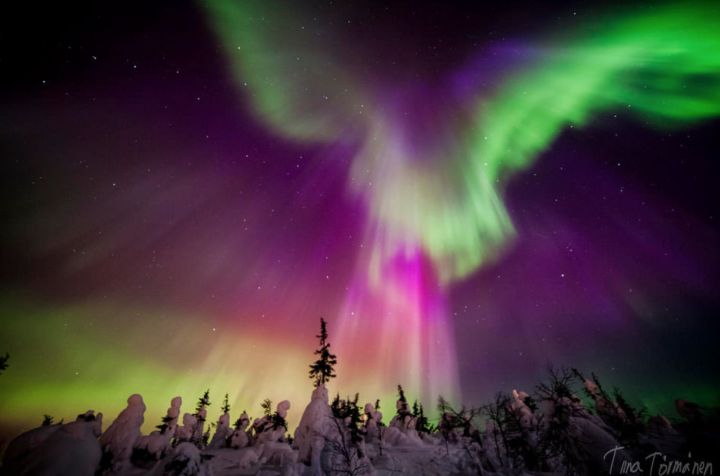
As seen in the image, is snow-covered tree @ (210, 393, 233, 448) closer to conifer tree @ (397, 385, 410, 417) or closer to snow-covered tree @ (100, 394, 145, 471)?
snow-covered tree @ (100, 394, 145, 471)

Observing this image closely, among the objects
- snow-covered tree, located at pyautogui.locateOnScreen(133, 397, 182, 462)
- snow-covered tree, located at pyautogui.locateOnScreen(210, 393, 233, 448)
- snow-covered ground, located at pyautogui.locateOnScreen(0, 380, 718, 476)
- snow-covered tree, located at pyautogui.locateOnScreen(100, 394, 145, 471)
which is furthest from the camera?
snow-covered tree, located at pyautogui.locateOnScreen(210, 393, 233, 448)

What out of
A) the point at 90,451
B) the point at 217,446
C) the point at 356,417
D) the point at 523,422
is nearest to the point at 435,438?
the point at 523,422

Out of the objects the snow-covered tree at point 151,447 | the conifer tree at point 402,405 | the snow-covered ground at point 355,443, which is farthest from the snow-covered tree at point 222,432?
the conifer tree at point 402,405

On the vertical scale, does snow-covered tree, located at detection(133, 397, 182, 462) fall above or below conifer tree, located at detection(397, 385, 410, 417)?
below

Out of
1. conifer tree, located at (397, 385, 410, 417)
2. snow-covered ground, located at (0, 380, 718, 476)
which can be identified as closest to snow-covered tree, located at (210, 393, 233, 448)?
snow-covered ground, located at (0, 380, 718, 476)

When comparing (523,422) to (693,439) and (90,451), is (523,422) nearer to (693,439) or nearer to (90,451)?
(693,439)

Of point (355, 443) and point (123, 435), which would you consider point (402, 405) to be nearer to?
point (355, 443)

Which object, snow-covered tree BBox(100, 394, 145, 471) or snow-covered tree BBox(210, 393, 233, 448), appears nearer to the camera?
snow-covered tree BBox(100, 394, 145, 471)

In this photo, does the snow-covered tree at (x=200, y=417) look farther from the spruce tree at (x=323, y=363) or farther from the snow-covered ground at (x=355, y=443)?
the spruce tree at (x=323, y=363)

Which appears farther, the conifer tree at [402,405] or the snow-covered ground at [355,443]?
the conifer tree at [402,405]

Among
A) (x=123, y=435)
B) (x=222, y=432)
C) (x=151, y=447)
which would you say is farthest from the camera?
(x=222, y=432)

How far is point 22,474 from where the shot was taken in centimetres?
1110

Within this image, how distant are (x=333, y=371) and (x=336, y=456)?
11.7 meters

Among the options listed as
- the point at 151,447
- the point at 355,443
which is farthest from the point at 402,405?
the point at 151,447
